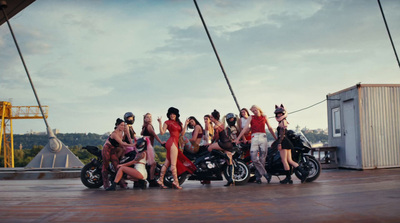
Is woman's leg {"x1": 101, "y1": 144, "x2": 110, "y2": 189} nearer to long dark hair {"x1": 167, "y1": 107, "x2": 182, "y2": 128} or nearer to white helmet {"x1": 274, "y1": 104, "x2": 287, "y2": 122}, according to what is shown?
long dark hair {"x1": 167, "y1": 107, "x2": 182, "y2": 128}

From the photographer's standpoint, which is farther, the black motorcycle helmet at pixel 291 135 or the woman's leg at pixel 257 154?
the black motorcycle helmet at pixel 291 135

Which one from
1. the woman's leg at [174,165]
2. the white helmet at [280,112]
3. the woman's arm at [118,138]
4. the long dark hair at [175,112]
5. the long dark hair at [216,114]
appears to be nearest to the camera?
the woman's leg at [174,165]

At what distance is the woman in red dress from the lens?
30.2 feet

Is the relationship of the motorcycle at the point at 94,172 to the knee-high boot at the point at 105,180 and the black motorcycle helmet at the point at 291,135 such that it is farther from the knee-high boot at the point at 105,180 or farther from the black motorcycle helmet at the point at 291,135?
the black motorcycle helmet at the point at 291,135

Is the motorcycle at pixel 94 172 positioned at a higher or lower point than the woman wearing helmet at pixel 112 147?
lower

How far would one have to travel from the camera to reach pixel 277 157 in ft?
33.2

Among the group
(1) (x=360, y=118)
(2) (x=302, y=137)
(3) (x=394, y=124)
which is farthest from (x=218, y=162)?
(3) (x=394, y=124)

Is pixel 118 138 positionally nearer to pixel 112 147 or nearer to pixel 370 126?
pixel 112 147

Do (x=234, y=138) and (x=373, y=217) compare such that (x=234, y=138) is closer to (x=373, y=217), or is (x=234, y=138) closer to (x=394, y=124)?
(x=373, y=217)

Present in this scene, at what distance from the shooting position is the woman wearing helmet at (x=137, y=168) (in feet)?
30.2

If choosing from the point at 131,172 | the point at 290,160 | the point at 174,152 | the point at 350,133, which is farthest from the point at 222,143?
the point at 350,133

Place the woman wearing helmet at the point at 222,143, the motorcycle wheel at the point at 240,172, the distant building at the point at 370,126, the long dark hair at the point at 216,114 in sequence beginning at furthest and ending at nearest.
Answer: the distant building at the point at 370,126, the long dark hair at the point at 216,114, the motorcycle wheel at the point at 240,172, the woman wearing helmet at the point at 222,143

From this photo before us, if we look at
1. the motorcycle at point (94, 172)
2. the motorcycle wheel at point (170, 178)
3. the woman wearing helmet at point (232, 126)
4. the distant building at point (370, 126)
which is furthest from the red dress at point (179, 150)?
the distant building at point (370, 126)

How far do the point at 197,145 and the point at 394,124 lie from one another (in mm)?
7625
